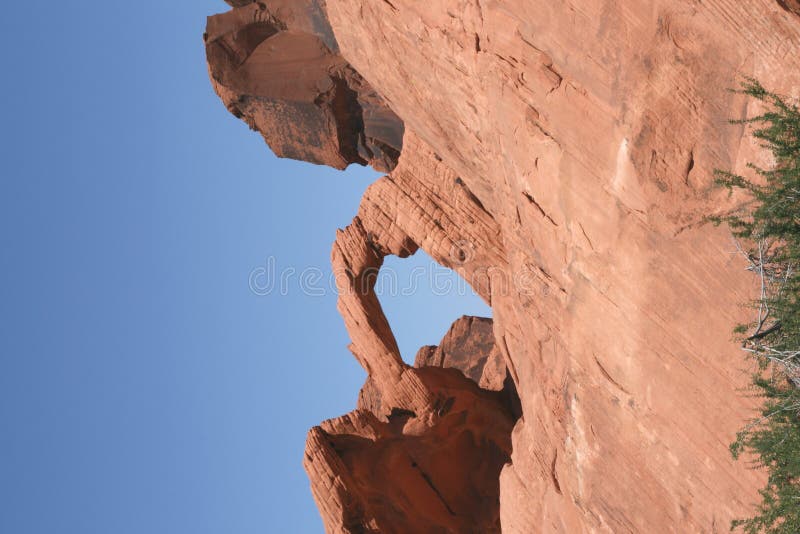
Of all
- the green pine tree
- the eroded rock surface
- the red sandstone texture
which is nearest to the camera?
the green pine tree

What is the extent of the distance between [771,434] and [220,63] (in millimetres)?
16823

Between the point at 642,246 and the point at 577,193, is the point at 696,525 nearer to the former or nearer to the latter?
the point at 642,246

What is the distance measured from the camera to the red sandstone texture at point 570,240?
9.12m

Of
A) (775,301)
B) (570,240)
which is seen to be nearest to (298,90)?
(570,240)

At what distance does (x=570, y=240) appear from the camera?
11219mm

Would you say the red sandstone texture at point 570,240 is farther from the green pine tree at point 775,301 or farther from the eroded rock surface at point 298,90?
the eroded rock surface at point 298,90

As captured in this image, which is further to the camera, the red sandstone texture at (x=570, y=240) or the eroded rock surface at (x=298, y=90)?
the eroded rock surface at (x=298, y=90)

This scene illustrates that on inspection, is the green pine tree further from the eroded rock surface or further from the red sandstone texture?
the eroded rock surface

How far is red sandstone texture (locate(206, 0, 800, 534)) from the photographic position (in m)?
9.12

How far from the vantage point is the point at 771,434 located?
880 cm

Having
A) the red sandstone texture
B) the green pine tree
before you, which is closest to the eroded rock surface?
the red sandstone texture

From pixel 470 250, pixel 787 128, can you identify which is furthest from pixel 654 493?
pixel 470 250

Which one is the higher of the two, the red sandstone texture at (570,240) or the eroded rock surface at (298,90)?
the eroded rock surface at (298,90)

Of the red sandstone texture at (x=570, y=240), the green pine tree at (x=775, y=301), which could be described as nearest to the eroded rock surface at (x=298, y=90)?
the red sandstone texture at (x=570, y=240)
